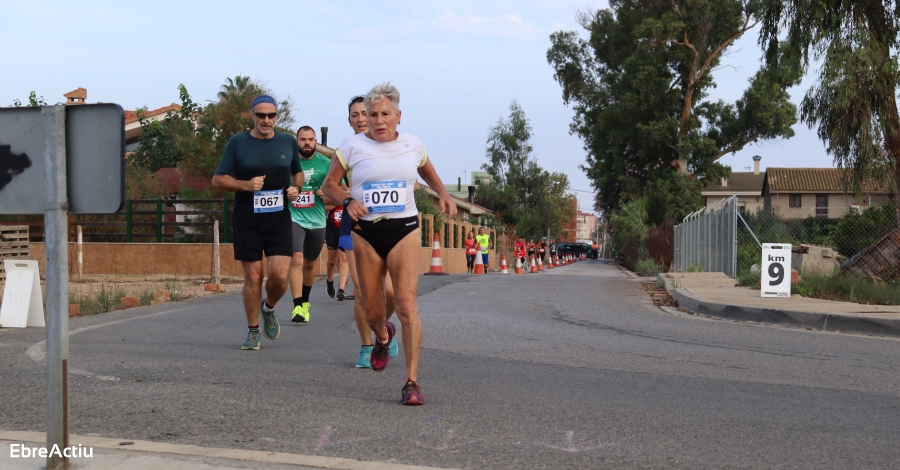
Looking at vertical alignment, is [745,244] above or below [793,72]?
below

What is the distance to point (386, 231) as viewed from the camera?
5637 millimetres

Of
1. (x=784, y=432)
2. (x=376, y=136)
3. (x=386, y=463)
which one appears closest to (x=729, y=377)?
(x=784, y=432)

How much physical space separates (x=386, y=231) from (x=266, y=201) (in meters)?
2.35

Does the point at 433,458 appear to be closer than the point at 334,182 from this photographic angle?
Yes

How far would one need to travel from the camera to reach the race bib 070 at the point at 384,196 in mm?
5609

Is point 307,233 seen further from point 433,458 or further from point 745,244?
point 745,244

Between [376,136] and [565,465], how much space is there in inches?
99.5

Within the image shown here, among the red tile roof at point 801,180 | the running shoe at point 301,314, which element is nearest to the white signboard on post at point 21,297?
the running shoe at point 301,314

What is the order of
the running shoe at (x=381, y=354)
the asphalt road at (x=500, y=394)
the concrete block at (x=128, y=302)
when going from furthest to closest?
the concrete block at (x=128, y=302) < the running shoe at (x=381, y=354) < the asphalt road at (x=500, y=394)

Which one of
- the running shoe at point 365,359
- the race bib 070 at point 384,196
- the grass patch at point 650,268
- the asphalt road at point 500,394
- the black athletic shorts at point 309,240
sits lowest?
the grass patch at point 650,268

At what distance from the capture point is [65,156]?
369cm

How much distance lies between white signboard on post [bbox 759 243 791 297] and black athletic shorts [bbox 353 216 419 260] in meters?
8.76

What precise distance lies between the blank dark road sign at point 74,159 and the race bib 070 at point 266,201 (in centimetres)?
394

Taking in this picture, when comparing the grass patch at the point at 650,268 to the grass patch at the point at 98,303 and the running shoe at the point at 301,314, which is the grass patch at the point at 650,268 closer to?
the grass patch at the point at 98,303
